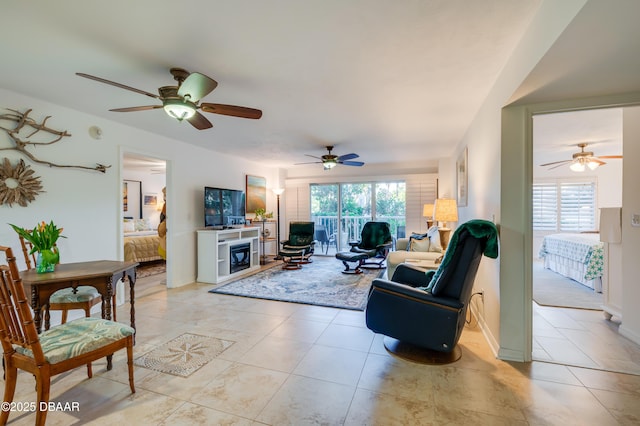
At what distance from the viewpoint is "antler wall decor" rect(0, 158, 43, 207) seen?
2687 mm

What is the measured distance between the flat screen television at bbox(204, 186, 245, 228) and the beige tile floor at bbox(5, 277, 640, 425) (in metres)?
2.60

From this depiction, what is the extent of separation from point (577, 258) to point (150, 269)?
25.4ft

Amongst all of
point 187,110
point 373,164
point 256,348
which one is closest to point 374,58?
point 187,110

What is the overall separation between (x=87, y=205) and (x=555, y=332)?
5.24 m

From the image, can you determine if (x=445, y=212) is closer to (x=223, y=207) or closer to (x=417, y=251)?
(x=417, y=251)

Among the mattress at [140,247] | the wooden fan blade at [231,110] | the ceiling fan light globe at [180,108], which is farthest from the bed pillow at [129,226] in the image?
the wooden fan blade at [231,110]

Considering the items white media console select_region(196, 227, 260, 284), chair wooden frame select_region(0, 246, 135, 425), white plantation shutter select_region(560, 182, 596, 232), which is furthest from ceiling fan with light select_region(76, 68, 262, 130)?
white plantation shutter select_region(560, 182, 596, 232)

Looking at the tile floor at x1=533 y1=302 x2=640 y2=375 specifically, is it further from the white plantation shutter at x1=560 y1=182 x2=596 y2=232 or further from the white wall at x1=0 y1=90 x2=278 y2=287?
the white wall at x1=0 y1=90 x2=278 y2=287

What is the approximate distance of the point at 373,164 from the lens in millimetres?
6863

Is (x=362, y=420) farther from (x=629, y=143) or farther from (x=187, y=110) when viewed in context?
(x=629, y=143)

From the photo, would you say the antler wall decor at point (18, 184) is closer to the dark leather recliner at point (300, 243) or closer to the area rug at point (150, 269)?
the area rug at point (150, 269)

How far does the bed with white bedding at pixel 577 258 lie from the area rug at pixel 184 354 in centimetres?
503

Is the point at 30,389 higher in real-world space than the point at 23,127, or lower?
lower

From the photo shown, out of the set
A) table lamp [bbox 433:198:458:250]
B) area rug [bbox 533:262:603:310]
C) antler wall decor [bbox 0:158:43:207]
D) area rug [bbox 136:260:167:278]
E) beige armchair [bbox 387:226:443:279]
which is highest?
antler wall decor [bbox 0:158:43:207]
